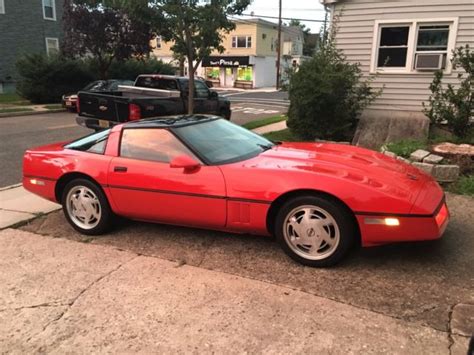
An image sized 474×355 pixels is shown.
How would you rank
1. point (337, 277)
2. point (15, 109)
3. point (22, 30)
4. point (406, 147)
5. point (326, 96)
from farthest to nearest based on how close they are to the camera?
point (22, 30) → point (15, 109) → point (326, 96) → point (406, 147) → point (337, 277)

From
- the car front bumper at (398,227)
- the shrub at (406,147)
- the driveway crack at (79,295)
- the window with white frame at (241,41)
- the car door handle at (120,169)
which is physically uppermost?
the window with white frame at (241,41)

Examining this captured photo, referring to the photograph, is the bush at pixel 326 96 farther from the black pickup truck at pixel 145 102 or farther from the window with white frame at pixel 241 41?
the window with white frame at pixel 241 41

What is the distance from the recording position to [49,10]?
28.0m

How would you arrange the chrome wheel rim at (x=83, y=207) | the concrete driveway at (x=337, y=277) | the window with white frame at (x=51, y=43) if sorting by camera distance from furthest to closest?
the window with white frame at (x=51, y=43)
the chrome wheel rim at (x=83, y=207)
the concrete driveway at (x=337, y=277)

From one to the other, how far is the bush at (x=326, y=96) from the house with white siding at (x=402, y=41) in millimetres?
667

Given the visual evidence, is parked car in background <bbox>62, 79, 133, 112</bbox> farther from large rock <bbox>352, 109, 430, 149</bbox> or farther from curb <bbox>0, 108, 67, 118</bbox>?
large rock <bbox>352, 109, 430, 149</bbox>

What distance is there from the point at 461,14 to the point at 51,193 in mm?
9208

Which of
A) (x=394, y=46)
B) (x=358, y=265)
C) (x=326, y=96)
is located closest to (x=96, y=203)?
(x=358, y=265)

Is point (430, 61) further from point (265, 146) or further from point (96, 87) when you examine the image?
point (96, 87)

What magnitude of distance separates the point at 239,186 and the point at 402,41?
838 cm

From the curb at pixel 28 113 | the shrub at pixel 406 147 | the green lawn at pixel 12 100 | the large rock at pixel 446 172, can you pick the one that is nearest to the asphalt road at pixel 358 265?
the large rock at pixel 446 172

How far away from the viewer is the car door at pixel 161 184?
13.5 ft

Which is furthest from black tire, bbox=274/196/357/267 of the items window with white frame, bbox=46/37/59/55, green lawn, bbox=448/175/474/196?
window with white frame, bbox=46/37/59/55

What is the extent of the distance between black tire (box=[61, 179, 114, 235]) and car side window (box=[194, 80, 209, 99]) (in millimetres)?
9523
